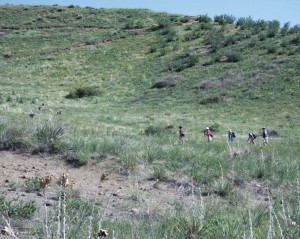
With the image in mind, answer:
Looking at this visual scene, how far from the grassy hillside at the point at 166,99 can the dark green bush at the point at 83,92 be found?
3.2 inches

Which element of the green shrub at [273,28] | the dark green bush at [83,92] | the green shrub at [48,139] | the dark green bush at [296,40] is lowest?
the green shrub at [48,139]

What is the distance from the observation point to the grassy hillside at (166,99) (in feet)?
21.6

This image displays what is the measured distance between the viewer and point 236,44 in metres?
40.5

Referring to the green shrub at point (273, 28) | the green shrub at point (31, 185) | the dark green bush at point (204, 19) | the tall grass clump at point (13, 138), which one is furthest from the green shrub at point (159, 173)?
the dark green bush at point (204, 19)

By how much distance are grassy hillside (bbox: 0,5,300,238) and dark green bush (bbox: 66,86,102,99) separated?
0.27ft

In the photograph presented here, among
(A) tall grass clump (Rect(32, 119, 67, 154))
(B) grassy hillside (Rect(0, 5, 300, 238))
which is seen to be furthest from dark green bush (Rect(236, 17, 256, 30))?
(A) tall grass clump (Rect(32, 119, 67, 154))

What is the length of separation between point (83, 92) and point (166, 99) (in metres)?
6.41

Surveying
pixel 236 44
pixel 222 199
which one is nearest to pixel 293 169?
pixel 222 199

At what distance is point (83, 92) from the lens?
34.0 m

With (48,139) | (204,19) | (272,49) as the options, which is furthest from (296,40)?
(48,139)

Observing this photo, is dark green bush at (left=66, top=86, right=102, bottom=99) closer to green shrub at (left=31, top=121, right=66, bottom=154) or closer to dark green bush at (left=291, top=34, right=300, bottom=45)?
dark green bush at (left=291, top=34, right=300, bottom=45)

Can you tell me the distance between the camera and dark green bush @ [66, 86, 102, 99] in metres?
33.5

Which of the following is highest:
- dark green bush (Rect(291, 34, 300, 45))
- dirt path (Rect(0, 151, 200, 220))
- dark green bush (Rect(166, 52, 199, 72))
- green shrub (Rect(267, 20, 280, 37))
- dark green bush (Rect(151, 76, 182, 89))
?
green shrub (Rect(267, 20, 280, 37))

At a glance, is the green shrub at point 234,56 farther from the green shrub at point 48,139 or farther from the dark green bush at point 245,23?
the green shrub at point 48,139
